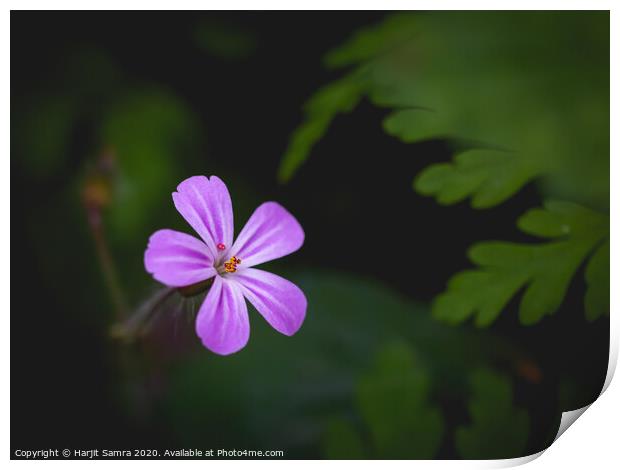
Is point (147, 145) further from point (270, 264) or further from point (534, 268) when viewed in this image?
point (534, 268)

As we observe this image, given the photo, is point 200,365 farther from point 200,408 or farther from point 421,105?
point 421,105

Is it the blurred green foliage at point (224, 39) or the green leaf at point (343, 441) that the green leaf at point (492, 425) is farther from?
the blurred green foliage at point (224, 39)

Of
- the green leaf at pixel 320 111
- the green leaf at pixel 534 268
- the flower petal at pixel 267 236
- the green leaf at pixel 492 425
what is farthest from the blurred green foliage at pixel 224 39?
the green leaf at pixel 492 425

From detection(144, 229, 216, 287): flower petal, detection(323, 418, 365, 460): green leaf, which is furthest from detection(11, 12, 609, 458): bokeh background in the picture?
detection(144, 229, 216, 287): flower petal

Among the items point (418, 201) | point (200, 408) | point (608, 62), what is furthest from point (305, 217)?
point (608, 62)

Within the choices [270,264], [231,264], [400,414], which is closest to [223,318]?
[231,264]

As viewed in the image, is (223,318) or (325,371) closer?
(223,318)
